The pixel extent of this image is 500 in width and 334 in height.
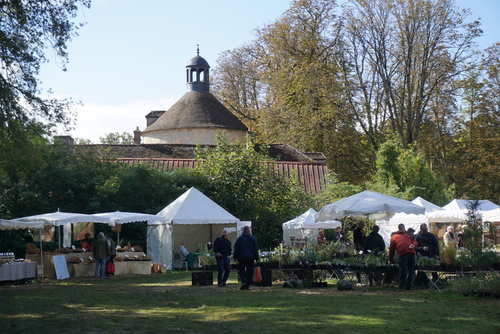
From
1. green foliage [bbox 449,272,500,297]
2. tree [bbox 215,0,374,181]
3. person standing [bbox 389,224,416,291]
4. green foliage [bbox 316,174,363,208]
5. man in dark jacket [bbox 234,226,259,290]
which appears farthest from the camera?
tree [bbox 215,0,374,181]

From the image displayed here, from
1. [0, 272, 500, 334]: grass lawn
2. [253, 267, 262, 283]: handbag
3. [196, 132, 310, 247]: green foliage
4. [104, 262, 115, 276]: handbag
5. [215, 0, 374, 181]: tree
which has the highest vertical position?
[215, 0, 374, 181]: tree

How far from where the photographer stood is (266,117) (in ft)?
150

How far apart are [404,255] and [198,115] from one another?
41.3 m

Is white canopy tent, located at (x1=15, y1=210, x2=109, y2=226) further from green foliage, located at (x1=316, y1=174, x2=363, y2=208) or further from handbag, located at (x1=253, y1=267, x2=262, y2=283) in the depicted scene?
green foliage, located at (x1=316, y1=174, x2=363, y2=208)

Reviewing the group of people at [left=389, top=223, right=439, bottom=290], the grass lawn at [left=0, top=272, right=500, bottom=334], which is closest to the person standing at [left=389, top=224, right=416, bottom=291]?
the group of people at [left=389, top=223, right=439, bottom=290]

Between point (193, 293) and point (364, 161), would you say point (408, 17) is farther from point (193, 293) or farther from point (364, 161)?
point (193, 293)

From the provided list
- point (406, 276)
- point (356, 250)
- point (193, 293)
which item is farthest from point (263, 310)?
point (356, 250)

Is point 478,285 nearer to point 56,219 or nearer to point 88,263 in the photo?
point 56,219

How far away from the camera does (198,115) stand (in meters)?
55.5

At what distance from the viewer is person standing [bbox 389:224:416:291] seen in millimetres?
15227

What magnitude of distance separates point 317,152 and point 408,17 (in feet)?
33.1

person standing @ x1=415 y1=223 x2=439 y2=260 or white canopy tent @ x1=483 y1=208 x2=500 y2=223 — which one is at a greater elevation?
white canopy tent @ x1=483 y1=208 x2=500 y2=223

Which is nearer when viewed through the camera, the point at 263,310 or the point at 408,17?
the point at 263,310

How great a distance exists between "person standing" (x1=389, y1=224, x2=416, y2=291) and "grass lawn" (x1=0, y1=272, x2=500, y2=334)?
420 millimetres
